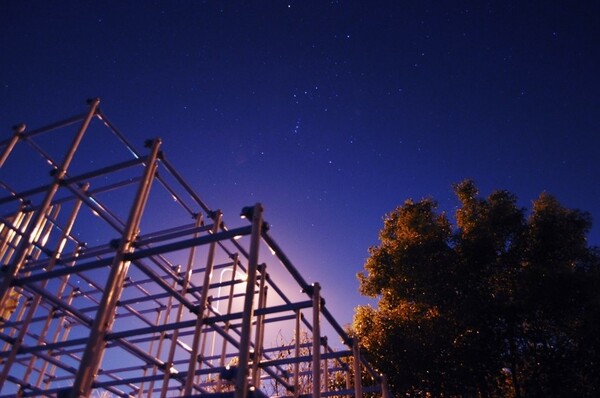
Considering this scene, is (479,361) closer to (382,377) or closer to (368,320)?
(368,320)

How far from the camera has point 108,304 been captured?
456 centimetres

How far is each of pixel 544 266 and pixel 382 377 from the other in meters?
8.96

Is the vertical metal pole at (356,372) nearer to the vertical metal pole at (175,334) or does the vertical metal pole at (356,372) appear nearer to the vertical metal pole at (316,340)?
the vertical metal pole at (316,340)

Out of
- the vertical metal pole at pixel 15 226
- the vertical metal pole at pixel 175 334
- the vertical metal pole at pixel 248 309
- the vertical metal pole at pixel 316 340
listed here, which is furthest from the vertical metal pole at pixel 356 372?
the vertical metal pole at pixel 15 226

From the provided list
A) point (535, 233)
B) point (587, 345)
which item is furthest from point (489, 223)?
point (587, 345)

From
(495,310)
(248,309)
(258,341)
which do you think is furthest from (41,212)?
(495,310)

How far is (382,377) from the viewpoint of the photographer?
8805 mm

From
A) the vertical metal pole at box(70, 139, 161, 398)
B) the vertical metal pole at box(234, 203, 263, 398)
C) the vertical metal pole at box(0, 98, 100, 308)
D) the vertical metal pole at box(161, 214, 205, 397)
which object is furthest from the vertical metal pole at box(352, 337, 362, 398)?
the vertical metal pole at box(0, 98, 100, 308)

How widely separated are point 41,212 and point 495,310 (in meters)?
13.5

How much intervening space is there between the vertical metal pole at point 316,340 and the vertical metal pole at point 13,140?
562 cm

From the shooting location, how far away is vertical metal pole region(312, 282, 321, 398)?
577cm

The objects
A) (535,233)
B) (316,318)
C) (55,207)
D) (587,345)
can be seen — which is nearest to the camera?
(316,318)

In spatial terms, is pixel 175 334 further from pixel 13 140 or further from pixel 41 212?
pixel 13 140

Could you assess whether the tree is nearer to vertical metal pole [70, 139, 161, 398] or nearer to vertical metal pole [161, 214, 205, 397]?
vertical metal pole [161, 214, 205, 397]
